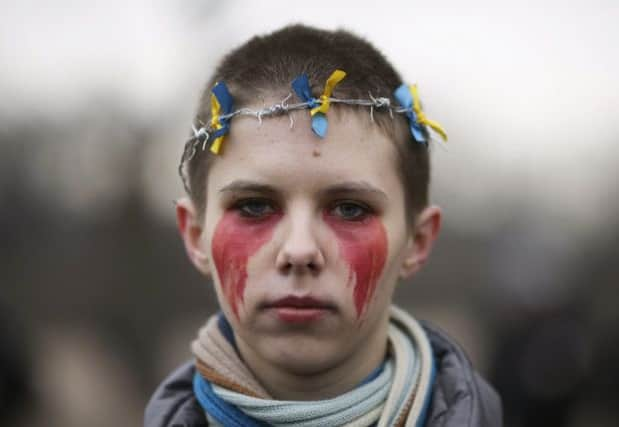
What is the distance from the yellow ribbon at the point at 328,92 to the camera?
2303mm

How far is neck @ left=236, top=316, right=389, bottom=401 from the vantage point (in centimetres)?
243

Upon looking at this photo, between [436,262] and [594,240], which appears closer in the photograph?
[594,240]

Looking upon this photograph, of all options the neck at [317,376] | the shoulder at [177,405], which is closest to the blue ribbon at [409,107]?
the neck at [317,376]

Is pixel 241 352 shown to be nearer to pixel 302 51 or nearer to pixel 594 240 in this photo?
pixel 302 51

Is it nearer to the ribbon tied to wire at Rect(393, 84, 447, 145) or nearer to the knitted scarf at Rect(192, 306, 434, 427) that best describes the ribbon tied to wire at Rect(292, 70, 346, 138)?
the ribbon tied to wire at Rect(393, 84, 447, 145)

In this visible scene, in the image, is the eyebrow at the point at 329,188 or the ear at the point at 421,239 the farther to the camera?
the ear at the point at 421,239

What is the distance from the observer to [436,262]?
23.7 metres

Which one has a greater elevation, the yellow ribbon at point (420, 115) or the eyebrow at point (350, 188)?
the yellow ribbon at point (420, 115)

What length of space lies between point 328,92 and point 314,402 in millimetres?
1005

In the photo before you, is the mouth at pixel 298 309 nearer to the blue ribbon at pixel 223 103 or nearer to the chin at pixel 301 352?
the chin at pixel 301 352

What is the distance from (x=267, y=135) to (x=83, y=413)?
6.57 metres

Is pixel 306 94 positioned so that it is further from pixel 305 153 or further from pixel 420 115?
pixel 420 115

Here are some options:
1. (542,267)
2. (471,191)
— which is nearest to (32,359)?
(542,267)

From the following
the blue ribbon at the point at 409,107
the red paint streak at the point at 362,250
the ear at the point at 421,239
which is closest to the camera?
the red paint streak at the point at 362,250
